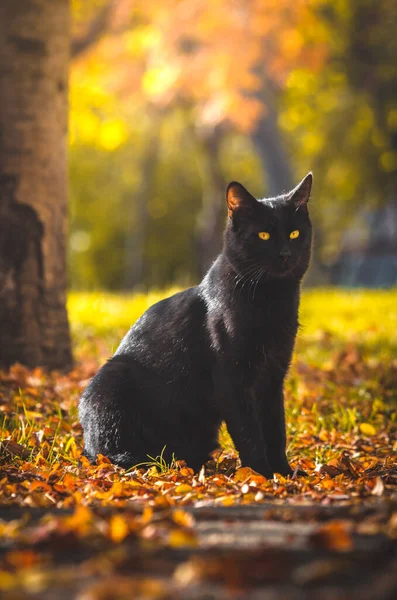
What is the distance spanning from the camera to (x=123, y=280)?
93.1ft

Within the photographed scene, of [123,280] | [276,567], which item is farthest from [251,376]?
[123,280]

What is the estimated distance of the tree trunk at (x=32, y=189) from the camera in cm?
575

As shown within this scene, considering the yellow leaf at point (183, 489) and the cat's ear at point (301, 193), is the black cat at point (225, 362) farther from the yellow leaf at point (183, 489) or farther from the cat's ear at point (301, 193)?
the yellow leaf at point (183, 489)

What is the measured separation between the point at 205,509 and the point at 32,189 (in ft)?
12.5

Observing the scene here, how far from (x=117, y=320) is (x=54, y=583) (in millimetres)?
6380

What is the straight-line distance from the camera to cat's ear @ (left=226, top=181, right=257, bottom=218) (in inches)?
153

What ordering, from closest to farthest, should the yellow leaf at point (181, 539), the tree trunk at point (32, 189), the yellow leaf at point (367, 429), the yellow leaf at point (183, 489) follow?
1. the yellow leaf at point (181, 539)
2. the yellow leaf at point (183, 489)
3. the yellow leaf at point (367, 429)
4. the tree trunk at point (32, 189)

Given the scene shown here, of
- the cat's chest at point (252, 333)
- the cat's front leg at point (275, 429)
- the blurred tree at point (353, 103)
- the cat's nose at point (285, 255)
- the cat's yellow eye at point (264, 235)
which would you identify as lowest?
the cat's front leg at point (275, 429)

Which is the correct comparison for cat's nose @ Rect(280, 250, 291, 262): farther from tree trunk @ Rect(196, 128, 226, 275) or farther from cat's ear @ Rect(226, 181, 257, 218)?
tree trunk @ Rect(196, 128, 226, 275)

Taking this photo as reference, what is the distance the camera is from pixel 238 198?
3.94 m

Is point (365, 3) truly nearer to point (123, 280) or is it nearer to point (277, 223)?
point (277, 223)

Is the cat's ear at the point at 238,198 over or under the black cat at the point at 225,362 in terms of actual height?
over

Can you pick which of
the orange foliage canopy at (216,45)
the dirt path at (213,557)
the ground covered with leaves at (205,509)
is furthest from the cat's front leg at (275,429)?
the orange foliage canopy at (216,45)

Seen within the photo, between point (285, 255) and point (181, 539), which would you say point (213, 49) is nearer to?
point (285, 255)
